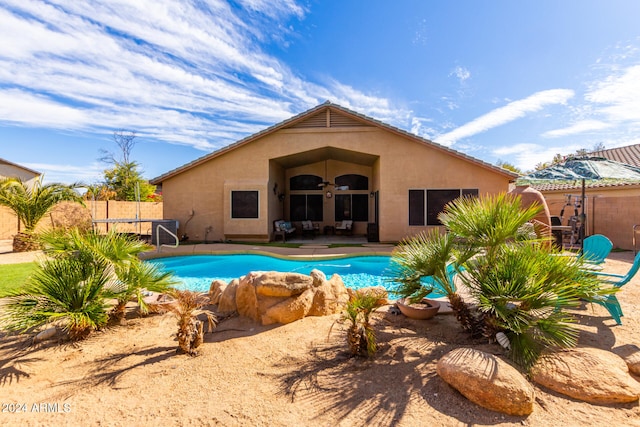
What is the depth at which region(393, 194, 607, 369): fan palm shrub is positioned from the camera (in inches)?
115

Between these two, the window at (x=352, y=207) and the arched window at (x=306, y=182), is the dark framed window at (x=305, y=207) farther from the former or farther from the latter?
the window at (x=352, y=207)

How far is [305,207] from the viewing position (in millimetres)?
17031

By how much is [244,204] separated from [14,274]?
25.6 ft

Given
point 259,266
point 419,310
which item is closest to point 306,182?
point 259,266

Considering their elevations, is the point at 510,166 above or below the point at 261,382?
above

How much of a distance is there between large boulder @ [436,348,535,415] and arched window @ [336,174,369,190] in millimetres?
14352

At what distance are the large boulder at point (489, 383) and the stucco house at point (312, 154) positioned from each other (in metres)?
10.4

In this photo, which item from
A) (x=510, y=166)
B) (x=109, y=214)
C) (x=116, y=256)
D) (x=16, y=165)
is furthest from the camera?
(x=510, y=166)

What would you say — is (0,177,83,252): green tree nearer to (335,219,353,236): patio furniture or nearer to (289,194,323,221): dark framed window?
(289,194,323,221): dark framed window

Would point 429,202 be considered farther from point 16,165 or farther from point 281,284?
point 16,165

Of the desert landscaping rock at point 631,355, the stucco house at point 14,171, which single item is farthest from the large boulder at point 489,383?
the stucco house at point 14,171

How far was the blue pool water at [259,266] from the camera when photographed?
9133 millimetres

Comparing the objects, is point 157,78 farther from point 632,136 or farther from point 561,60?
point 632,136

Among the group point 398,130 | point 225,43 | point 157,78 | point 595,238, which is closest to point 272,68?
point 225,43
